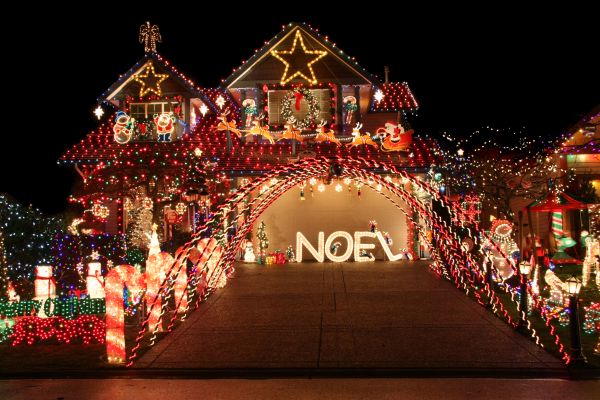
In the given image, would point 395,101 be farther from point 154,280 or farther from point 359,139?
point 154,280

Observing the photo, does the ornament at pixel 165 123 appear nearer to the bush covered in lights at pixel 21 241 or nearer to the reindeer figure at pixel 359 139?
the reindeer figure at pixel 359 139

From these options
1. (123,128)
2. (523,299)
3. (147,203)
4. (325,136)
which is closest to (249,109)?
(325,136)

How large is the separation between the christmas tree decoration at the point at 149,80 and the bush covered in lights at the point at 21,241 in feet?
30.1

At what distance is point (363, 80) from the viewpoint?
22469 millimetres

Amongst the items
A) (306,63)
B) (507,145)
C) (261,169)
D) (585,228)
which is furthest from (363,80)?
(585,228)

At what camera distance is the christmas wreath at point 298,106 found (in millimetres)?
22859

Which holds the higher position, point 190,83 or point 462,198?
point 190,83

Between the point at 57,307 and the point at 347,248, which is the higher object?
the point at 347,248

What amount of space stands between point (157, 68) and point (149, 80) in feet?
1.83

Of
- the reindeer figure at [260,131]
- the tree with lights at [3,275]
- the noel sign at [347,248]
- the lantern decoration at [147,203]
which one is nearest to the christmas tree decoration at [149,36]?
the reindeer figure at [260,131]

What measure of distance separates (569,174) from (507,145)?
149 inches

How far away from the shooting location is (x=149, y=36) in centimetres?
2291

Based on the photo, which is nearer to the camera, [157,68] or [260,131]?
[260,131]

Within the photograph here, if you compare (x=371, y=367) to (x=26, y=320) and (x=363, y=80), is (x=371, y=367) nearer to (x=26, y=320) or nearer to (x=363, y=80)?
(x=26, y=320)
